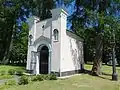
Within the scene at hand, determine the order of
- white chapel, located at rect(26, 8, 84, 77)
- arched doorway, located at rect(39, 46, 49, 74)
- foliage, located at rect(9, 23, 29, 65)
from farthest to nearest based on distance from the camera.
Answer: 1. foliage, located at rect(9, 23, 29, 65)
2. arched doorway, located at rect(39, 46, 49, 74)
3. white chapel, located at rect(26, 8, 84, 77)

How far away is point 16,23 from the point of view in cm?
4388

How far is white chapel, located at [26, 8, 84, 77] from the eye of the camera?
20.9 m

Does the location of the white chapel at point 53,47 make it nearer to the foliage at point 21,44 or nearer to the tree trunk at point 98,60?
the tree trunk at point 98,60

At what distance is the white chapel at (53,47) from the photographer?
68.5ft

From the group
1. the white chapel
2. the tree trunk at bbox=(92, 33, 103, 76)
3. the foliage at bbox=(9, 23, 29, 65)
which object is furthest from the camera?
the foliage at bbox=(9, 23, 29, 65)

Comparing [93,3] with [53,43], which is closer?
[53,43]

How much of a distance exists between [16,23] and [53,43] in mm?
24803

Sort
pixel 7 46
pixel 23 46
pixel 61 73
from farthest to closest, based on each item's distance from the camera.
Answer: pixel 23 46 < pixel 7 46 < pixel 61 73

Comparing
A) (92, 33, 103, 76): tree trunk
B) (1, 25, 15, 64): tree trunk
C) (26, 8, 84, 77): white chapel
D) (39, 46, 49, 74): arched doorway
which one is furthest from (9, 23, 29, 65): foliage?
(92, 33, 103, 76): tree trunk

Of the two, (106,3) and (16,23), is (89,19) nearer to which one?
(106,3)

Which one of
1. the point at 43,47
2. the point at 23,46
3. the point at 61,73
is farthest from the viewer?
the point at 23,46

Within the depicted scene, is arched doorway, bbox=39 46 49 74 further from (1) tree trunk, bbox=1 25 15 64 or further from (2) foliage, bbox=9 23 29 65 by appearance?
(2) foliage, bbox=9 23 29 65

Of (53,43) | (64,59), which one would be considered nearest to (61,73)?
(64,59)

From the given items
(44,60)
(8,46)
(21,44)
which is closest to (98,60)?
(44,60)
